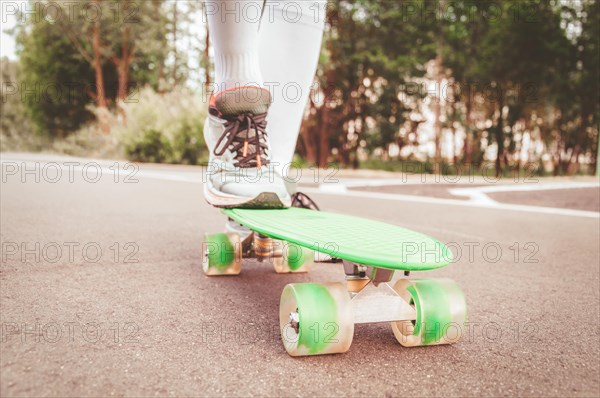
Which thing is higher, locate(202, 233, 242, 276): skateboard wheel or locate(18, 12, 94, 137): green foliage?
locate(18, 12, 94, 137): green foliage

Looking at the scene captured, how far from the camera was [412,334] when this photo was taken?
1.40m

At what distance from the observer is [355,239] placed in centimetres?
141

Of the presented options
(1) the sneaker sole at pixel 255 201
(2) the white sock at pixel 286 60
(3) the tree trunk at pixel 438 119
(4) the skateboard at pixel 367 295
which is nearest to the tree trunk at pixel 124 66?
(3) the tree trunk at pixel 438 119

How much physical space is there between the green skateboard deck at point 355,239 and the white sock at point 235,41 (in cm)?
61

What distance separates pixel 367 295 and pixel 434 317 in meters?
0.18

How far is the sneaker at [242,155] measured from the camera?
1985 millimetres

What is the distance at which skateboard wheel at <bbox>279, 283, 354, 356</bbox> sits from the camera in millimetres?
1285

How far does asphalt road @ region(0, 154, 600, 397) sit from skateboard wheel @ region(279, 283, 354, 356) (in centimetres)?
4

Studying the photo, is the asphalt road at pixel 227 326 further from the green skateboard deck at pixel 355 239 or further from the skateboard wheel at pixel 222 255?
the green skateboard deck at pixel 355 239

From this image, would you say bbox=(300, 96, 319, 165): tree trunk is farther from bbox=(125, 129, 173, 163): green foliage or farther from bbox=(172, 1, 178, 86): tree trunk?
bbox=(125, 129, 173, 163): green foliage

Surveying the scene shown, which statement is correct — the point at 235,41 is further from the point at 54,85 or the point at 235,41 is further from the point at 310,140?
the point at 54,85

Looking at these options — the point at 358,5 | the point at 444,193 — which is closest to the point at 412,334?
the point at 444,193

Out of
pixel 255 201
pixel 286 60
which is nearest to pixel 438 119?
pixel 286 60

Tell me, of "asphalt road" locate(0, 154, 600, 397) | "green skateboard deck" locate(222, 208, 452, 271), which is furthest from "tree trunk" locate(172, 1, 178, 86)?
"green skateboard deck" locate(222, 208, 452, 271)
